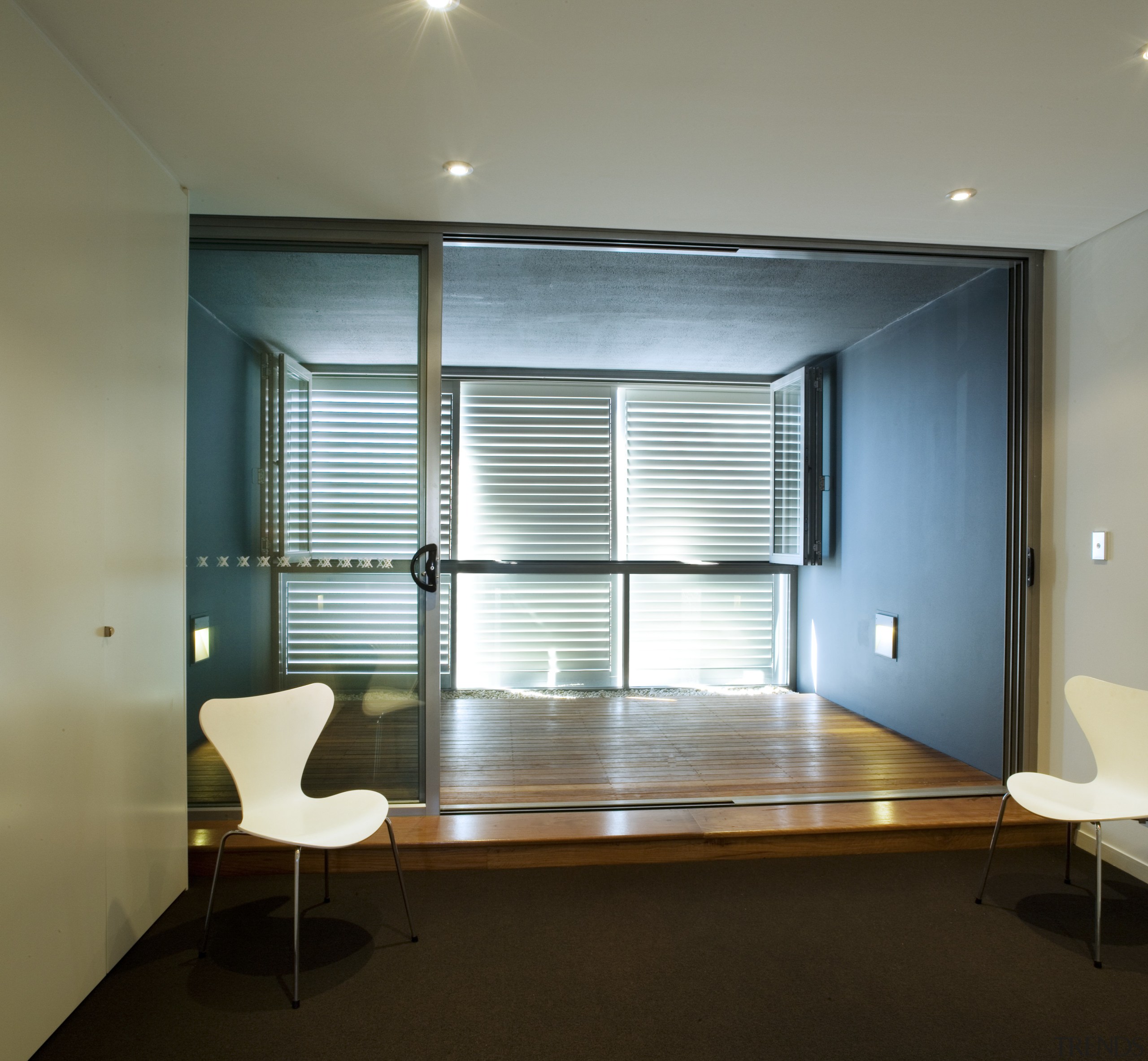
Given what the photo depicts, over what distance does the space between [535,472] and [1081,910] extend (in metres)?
4.10

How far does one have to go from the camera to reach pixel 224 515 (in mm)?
3078

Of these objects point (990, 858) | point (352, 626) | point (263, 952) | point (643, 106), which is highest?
point (643, 106)

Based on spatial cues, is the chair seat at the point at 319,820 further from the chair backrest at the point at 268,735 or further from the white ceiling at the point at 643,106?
the white ceiling at the point at 643,106

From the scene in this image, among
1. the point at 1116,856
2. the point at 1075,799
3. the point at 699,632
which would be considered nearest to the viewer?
the point at 1075,799

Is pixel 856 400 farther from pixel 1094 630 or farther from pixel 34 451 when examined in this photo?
pixel 34 451

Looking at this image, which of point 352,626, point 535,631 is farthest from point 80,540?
point 535,631

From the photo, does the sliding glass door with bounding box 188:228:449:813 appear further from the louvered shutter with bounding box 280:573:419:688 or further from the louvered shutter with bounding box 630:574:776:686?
the louvered shutter with bounding box 630:574:776:686

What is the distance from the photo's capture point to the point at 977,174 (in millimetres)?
2678

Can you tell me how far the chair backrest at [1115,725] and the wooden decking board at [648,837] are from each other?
638 mm

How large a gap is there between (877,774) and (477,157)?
11.0 feet

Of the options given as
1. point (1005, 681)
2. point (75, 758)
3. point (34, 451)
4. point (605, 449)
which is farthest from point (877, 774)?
point (34, 451)

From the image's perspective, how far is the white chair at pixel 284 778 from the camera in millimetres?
2297

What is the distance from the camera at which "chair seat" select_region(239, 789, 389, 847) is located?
2217 mm

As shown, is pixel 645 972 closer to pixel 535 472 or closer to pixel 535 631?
pixel 535 631
